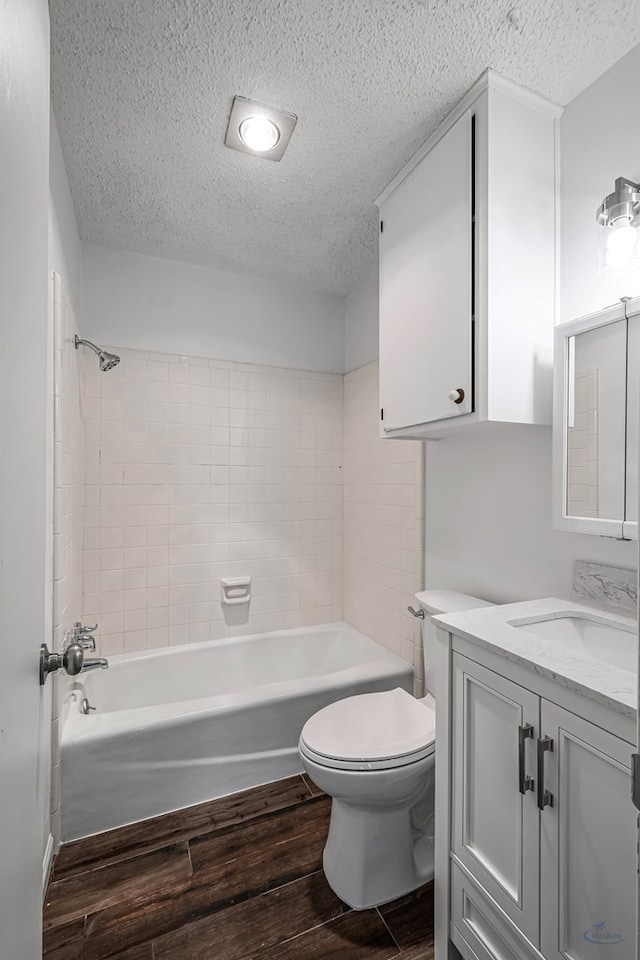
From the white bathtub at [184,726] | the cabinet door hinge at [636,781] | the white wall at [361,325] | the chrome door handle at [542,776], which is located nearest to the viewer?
the cabinet door hinge at [636,781]

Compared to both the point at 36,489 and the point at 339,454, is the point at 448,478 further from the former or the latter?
the point at 36,489

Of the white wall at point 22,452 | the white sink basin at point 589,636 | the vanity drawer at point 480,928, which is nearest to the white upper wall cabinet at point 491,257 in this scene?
the white sink basin at point 589,636

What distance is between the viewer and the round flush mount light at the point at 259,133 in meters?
1.47

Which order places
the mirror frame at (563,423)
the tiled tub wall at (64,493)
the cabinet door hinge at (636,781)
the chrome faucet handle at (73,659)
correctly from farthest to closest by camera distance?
the tiled tub wall at (64,493)
the mirror frame at (563,423)
the chrome faucet handle at (73,659)
the cabinet door hinge at (636,781)

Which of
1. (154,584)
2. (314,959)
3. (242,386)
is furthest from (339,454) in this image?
(314,959)

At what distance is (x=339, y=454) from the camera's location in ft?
9.57

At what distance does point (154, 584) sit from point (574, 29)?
A: 2671 millimetres

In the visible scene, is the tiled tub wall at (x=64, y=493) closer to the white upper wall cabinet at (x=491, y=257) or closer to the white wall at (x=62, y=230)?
the white wall at (x=62, y=230)

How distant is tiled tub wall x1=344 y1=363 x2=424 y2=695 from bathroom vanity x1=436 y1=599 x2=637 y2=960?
0.97 meters

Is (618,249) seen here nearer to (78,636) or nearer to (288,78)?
(288,78)

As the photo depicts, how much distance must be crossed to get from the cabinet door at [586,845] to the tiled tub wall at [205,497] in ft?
6.48

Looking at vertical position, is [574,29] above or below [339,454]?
above

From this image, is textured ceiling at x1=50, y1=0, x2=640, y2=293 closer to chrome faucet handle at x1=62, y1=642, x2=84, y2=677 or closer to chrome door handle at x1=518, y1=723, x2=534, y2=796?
chrome faucet handle at x1=62, y1=642, x2=84, y2=677

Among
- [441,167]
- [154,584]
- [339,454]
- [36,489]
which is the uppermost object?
[441,167]
